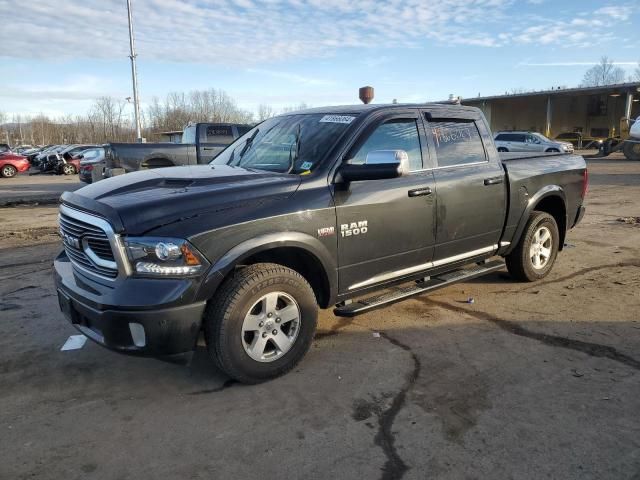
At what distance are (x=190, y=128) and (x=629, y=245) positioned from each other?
35.2 ft

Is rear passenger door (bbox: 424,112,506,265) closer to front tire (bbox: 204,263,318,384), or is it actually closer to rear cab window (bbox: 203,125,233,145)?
front tire (bbox: 204,263,318,384)

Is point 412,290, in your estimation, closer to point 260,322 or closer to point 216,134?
point 260,322

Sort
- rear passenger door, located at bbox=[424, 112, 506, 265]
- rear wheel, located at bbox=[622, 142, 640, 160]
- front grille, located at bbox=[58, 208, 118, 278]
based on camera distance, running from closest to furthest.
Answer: front grille, located at bbox=[58, 208, 118, 278] → rear passenger door, located at bbox=[424, 112, 506, 265] → rear wheel, located at bbox=[622, 142, 640, 160]

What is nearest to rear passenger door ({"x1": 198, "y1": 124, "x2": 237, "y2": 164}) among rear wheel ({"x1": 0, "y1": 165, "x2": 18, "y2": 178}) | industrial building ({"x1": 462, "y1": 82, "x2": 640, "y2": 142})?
rear wheel ({"x1": 0, "y1": 165, "x2": 18, "y2": 178})

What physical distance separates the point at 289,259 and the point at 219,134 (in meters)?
10.5

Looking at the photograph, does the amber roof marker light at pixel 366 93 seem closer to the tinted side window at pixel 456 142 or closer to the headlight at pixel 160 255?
the tinted side window at pixel 456 142

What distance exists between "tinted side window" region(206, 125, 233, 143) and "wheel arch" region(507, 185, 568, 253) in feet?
30.3

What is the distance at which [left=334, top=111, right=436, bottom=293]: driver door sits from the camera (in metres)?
3.93

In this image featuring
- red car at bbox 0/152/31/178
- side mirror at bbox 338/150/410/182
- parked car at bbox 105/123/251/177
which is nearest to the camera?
side mirror at bbox 338/150/410/182

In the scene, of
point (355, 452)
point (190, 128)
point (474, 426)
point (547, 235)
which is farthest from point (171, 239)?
point (190, 128)

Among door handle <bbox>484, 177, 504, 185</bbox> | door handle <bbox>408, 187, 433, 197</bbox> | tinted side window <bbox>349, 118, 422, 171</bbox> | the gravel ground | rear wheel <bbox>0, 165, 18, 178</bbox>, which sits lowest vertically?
the gravel ground

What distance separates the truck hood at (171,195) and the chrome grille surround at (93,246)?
0.23 ft

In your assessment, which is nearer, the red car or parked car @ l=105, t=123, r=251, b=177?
parked car @ l=105, t=123, r=251, b=177

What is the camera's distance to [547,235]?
5.92 m
